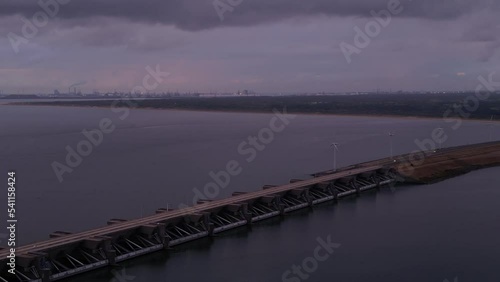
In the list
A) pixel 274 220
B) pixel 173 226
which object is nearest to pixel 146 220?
pixel 173 226

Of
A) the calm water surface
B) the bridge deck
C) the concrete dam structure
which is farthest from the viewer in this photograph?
the calm water surface

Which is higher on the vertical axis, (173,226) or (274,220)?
(173,226)

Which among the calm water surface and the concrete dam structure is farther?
the calm water surface

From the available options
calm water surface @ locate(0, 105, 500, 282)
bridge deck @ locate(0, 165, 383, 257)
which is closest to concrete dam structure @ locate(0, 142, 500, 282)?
bridge deck @ locate(0, 165, 383, 257)

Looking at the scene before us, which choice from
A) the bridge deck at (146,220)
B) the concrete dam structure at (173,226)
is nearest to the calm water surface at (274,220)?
the concrete dam structure at (173,226)

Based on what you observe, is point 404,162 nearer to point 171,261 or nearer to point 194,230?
point 194,230

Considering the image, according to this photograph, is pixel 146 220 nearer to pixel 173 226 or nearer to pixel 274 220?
pixel 173 226

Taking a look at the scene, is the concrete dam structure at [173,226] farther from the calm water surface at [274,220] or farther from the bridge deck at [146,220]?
the calm water surface at [274,220]

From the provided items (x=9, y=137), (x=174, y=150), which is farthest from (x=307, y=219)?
(x=9, y=137)

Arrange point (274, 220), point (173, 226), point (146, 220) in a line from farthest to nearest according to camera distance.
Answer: point (274, 220)
point (173, 226)
point (146, 220)

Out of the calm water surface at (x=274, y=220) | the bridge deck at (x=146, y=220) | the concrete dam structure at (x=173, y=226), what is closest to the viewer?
the concrete dam structure at (x=173, y=226)

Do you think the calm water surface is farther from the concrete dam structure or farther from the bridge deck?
the bridge deck
